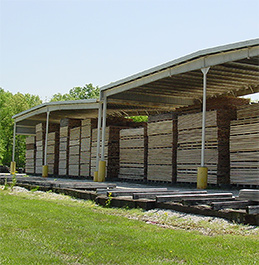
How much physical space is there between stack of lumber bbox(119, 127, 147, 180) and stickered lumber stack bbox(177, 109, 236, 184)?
2.92 m

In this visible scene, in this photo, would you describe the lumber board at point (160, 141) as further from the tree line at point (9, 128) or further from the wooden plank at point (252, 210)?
the tree line at point (9, 128)

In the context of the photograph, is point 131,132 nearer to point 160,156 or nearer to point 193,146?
point 160,156

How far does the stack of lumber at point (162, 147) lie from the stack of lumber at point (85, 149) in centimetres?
561

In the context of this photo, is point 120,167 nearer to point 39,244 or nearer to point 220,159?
point 220,159

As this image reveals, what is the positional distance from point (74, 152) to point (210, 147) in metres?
11.4

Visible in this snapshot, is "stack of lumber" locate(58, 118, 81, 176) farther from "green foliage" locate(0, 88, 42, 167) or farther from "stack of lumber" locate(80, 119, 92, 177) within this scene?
"green foliage" locate(0, 88, 42, 167)

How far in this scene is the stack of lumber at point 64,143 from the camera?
83.8 feet

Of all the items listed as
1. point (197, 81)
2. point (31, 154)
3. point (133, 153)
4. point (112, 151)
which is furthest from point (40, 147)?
point (197, 81)

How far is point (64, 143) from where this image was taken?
1020 inches

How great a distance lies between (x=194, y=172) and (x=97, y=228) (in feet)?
32.6

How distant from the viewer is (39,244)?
195 inches

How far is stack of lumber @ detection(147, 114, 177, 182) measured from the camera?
55.5 feet

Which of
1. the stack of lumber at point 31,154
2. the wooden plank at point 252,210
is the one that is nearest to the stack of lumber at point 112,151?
the stack of lumber at point 31,154

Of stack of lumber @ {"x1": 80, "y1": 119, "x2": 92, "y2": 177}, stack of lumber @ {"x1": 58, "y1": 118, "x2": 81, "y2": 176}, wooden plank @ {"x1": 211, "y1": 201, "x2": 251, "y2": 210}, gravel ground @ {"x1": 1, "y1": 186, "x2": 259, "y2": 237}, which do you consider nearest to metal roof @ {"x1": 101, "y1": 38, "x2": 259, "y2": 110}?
stack of lumber @ {"x1": 80, "y1": 119, "x2": 92, "y2": 177}
